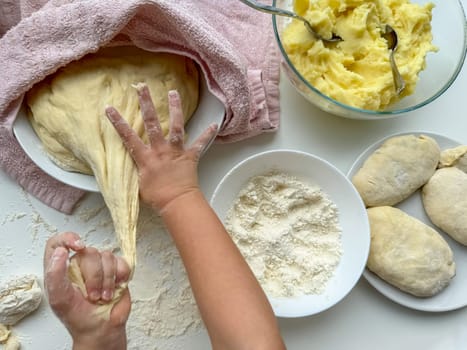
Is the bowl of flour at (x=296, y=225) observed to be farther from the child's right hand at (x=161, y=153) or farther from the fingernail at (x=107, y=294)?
the fingernail at (x=107, y=294)

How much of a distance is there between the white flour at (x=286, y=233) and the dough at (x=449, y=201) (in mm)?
138

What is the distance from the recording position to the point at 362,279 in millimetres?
796

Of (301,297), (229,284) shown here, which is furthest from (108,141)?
(301,297)

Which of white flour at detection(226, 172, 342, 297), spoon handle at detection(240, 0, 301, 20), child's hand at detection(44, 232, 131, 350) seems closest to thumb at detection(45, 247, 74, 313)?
child's hand at detection(44, 232, 131, 350)

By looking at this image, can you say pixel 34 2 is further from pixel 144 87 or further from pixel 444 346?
pixel 444 346

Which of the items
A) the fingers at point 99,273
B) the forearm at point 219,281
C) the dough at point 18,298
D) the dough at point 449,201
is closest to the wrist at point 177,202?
the forearm at point 219,281

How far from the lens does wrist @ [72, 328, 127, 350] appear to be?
0.61 meters

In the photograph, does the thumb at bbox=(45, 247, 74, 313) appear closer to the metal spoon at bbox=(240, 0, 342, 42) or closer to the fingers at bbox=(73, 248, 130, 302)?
the fingers at bbox=(73, 248, 130, 302)

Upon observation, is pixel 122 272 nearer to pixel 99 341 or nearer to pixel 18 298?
pixel 99 341

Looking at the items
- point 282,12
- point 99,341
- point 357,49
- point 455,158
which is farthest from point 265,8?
point 99,341

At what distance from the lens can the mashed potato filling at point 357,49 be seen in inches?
28.6

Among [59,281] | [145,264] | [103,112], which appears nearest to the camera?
[59,281]

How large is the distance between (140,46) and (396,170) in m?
0.38

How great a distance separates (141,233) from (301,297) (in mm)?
236
